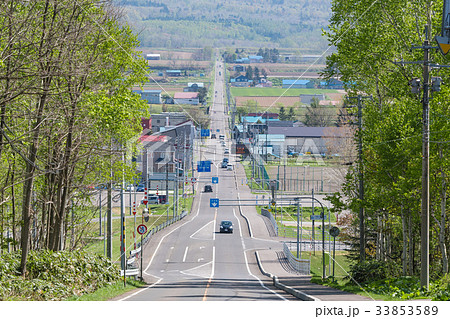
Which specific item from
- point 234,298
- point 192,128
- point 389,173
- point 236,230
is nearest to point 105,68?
point 234,298

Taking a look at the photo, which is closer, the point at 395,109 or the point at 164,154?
the point at 395,109

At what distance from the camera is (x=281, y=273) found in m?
39.9

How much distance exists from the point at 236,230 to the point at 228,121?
224 ft

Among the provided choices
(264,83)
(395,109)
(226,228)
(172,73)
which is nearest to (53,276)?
(395,109)

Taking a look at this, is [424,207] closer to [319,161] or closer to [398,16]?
[398,16]

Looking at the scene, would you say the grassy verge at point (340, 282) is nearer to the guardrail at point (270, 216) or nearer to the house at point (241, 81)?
the guardrail at point (270, 216)

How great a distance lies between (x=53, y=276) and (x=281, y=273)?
23.0 m

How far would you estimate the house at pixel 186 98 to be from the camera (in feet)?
411

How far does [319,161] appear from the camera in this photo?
3797 inches

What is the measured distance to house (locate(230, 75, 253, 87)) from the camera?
576 ft

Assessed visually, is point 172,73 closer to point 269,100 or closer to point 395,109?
point 269,100

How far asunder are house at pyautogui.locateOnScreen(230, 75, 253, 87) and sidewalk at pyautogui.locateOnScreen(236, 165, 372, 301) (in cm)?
8995

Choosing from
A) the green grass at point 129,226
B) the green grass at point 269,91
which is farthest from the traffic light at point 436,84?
the green grass at point 269,91

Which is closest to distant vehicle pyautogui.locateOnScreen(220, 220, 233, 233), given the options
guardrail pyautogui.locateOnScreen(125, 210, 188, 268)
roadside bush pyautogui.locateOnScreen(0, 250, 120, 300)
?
guardrail pyautogui.locateOnScreen(125, 210, 188, 268)
